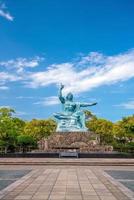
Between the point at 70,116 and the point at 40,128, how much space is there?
2654cm

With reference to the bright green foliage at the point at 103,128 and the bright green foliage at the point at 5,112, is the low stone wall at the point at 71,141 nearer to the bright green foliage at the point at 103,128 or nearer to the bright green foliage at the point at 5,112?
the bright green foliage at the point at 5,112

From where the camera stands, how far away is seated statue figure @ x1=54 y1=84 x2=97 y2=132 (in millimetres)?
54750

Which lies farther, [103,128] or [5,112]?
[103,128]

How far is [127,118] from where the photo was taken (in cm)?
7312

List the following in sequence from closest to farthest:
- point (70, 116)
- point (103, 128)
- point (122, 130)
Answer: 1. point (70, 116)
2. point (122, 130)
3. point (103, 128)

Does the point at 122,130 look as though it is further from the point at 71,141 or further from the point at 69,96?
the point at 71,141

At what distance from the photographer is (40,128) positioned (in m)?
80.6

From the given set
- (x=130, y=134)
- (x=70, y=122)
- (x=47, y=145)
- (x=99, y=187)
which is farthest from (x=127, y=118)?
(x=99, y=187)

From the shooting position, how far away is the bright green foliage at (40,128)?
79.4m

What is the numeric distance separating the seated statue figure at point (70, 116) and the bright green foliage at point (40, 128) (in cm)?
2447

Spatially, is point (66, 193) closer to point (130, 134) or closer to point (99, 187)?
point (99, 187)

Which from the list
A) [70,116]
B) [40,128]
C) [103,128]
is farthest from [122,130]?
[70,116]

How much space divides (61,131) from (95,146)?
6.10 meters

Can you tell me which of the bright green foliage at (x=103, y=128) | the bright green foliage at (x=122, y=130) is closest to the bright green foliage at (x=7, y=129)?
the bright green foliage at (x=122, y=130)
